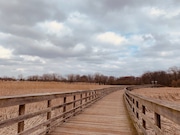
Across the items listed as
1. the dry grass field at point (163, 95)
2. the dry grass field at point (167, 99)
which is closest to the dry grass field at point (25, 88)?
the dry grass field at point (163, 95)

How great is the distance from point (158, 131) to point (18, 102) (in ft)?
7.20

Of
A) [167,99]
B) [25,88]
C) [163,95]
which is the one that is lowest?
[167,99]

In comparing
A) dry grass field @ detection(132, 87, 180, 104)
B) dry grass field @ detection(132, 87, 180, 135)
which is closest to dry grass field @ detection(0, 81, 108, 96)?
dry grass field @ detection(132, 87, 180, 104)

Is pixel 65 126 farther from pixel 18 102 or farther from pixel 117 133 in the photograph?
pixel 18 102

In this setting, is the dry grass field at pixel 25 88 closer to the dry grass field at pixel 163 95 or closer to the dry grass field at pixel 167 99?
the dry grass field at pixel 163 95

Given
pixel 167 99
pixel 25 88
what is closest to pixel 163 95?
pixel 167 99

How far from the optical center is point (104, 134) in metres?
5.00

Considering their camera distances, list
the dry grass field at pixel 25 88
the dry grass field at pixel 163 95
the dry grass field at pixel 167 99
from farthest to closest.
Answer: the dry grass field at pixel 163 95 < the dry grass field at pixel 25 88 < the dry grass field at pixel 167 99

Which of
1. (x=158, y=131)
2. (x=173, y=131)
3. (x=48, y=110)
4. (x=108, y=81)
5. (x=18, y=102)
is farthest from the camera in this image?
(x=108, y=81)

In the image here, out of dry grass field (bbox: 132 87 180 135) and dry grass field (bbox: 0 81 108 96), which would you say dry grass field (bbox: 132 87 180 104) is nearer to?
dry grass field (bbox: 132 87 180 135)

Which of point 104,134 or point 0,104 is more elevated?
point 0,104

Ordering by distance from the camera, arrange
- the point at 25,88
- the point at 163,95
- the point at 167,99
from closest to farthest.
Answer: the point at 25,88 → the point at 167,99 → the point at 163,95

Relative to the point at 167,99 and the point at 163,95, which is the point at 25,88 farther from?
the point at 163,95

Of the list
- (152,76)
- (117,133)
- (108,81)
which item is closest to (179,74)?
(152,76)
